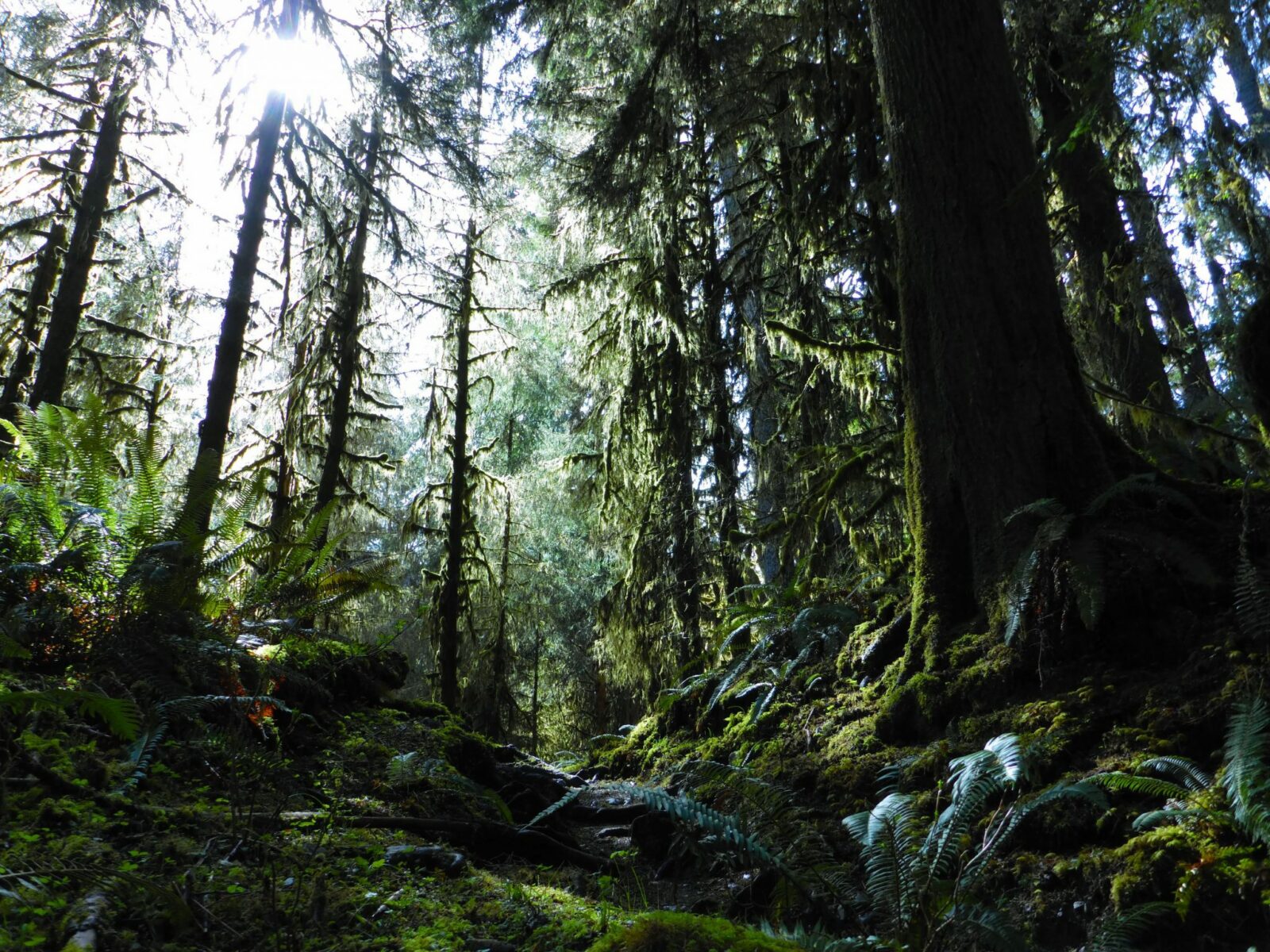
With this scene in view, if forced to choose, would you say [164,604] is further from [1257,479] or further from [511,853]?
[1257,479]

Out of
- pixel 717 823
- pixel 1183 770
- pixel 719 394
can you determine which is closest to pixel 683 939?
pixel 717 823

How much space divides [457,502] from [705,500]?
12.7ft

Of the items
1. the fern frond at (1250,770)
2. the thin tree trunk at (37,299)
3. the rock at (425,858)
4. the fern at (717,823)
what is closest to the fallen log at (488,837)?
the rock at (425,858)

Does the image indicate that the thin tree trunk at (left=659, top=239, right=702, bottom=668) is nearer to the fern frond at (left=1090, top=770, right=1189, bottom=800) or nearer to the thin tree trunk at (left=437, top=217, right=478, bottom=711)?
the thin tree trunk at (left=437, top=217, right=478, bottom=711)

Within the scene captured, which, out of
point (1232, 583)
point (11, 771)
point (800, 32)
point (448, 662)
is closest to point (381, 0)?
point (800, 32)

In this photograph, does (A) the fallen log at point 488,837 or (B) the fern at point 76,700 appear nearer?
(B) the fern at point 76,700

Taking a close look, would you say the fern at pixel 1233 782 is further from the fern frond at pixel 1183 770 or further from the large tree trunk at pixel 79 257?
the large tree trunk at pixel 79 257

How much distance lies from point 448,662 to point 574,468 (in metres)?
3.25

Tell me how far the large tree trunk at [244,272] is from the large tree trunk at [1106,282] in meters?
6.16

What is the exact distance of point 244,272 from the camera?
6473 millimetres

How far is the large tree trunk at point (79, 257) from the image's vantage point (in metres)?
9.28

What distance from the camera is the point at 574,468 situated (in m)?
12.1

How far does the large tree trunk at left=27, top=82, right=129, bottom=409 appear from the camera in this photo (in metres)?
9.28

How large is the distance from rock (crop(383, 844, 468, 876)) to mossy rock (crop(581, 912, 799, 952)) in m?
1.26
